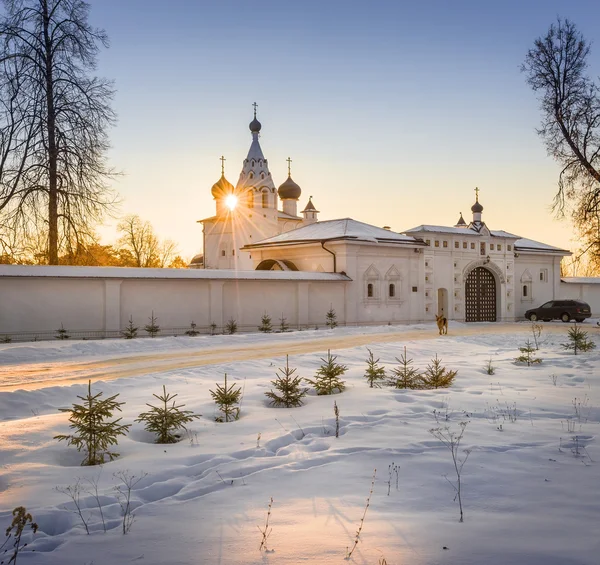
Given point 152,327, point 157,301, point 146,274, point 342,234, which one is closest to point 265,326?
point 157,301

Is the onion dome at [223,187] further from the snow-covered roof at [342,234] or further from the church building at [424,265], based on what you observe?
the snow-covered roof at [342,234]

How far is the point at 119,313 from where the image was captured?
22.8 m

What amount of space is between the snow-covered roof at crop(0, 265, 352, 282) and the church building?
201 cm

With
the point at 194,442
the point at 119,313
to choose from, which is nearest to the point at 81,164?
the point at 119,313

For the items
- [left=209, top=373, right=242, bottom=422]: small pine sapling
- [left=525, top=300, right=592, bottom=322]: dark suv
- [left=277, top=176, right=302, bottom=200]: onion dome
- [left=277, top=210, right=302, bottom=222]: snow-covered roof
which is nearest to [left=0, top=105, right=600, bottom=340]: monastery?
[left=525, top=300, right=592, bottom=322]: dark suv

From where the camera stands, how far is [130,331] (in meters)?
22.0

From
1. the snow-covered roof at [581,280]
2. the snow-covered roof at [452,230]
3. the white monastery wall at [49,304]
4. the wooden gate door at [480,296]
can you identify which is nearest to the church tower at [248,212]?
the snow-covered roof at [452,230]

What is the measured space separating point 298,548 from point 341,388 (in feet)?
19.9

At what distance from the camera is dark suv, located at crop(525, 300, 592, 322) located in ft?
117

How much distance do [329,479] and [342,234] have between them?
26460mm

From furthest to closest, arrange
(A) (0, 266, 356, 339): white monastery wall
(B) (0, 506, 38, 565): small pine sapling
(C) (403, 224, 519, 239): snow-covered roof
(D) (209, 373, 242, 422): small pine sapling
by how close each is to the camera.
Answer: (C) (403, 224, 519, 239): snow-covered roof < (A) (0, 266, 356, 339): white monastery wall < (D) (209, 373, 242, 422): small pine sapling < (B) (0, 506, 38, 565): small pine sapling

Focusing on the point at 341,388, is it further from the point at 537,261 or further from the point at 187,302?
the point at 537,261

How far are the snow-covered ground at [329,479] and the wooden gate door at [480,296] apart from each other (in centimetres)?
2709

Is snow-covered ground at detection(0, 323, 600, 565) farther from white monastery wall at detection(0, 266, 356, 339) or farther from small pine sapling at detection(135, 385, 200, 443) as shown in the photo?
white monastery wall at detection(0, 266, 356, 339)
